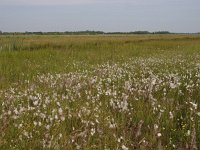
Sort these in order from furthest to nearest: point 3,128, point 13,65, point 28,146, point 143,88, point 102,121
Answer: point 13,65 → point 143,88 → point 102,121 → point 3,128 → point 28,146

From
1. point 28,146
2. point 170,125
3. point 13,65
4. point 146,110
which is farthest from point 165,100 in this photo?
point 13,65

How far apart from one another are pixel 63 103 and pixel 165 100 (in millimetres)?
1632

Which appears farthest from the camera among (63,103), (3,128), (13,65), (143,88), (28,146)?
(13,65)

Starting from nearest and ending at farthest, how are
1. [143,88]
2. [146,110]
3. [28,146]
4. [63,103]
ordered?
[28,146]
[146,110]
[63,103]
[143,88]

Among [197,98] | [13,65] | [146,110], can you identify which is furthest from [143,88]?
[13,65]

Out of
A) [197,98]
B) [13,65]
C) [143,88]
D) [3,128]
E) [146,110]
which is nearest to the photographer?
[3,128]

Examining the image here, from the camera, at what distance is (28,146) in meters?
4.44

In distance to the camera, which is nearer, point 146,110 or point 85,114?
point 85,114

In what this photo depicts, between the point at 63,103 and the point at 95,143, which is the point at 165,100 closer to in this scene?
the point at 63,103

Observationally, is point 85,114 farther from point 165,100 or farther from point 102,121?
point 165,100

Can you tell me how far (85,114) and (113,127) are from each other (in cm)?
79

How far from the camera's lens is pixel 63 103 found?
6348mm

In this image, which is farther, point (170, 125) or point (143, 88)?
point (143, 88)

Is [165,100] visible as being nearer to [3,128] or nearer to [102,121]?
[102,121]
